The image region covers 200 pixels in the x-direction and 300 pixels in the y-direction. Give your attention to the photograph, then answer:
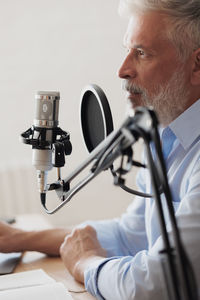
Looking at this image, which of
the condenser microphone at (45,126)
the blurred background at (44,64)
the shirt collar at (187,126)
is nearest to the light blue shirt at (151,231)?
the shirt collar at (187,126)

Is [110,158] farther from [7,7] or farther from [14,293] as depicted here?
[7,7]

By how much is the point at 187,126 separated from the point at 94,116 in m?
0.26

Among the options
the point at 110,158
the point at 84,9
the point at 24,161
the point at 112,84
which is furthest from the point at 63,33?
the point at 110,158

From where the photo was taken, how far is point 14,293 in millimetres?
1151

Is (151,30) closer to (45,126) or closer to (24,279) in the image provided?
(45,126)

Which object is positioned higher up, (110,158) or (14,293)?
(110,158)

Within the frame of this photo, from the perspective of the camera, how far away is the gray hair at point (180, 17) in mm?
1255

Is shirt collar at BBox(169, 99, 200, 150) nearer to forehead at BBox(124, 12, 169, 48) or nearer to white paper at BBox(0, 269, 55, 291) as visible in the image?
forehead at BBox(124, 12, 169, 48)

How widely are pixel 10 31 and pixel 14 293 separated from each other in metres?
2.59

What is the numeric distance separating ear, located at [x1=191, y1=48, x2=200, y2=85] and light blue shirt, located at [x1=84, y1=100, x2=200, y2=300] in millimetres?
82

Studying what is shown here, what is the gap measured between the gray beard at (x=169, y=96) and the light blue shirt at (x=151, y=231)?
6cm

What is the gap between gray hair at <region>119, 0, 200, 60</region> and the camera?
1255 mm

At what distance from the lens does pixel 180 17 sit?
4.19 ft

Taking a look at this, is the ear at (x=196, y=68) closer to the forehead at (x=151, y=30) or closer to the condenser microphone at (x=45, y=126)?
the forehead at (x=151, y=30)
